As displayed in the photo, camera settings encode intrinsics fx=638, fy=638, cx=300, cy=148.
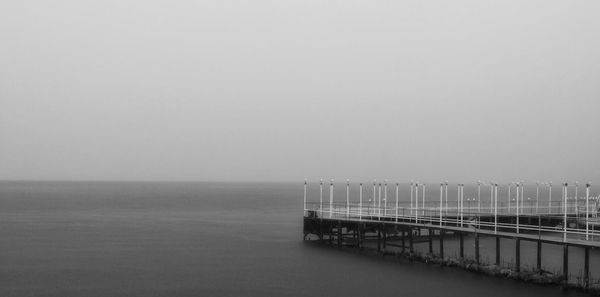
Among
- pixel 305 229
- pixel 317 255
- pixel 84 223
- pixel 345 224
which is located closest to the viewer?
pixel 317 255

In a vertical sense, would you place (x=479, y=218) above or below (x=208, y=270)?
above

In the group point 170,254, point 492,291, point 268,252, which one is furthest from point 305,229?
point 492,291

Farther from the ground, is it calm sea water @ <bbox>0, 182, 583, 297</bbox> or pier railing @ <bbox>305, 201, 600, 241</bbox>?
pier railing @ <bbox>305, 201, 600, 241</bbox>

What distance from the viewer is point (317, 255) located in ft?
162

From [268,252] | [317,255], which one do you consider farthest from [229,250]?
[317,255]

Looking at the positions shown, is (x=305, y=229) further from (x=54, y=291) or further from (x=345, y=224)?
(x=54, y=291)

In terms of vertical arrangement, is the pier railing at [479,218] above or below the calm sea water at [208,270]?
above

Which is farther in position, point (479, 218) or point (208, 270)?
point (479, 218)

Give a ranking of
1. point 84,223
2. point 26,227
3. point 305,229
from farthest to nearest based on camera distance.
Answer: point 84,223, point 26,227, point 305,229

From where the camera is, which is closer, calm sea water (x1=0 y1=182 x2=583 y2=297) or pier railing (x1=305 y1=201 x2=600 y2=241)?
calm sea water (x1=0 y1=182 x2=583 y2=297)

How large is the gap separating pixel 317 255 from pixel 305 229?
295 inches

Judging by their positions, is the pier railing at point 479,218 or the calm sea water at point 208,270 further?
the pier railing at point 479,218

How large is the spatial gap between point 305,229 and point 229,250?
274 inches

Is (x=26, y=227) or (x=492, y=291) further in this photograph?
(x=26, y=227)
